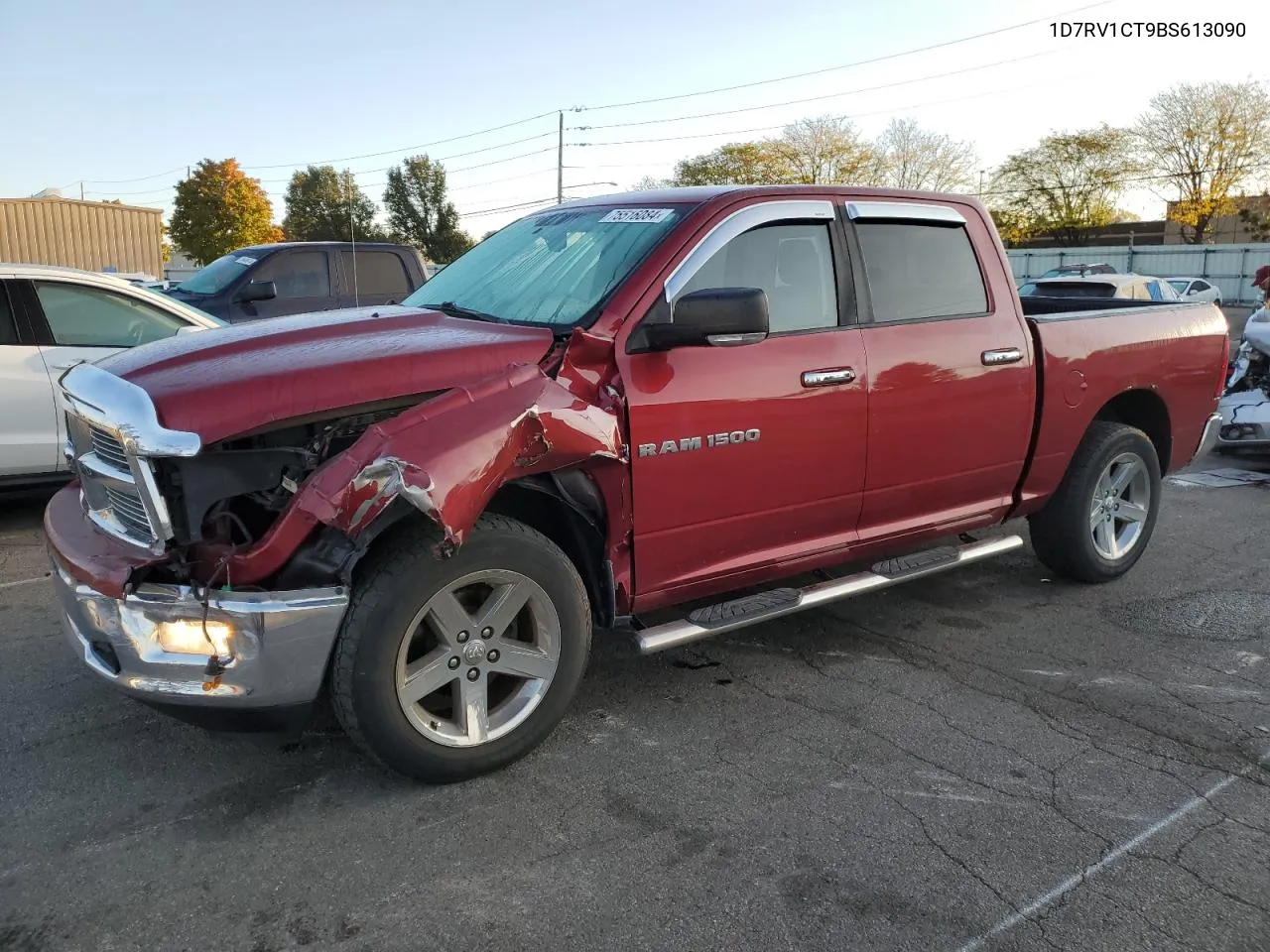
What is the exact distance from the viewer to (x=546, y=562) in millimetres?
3264

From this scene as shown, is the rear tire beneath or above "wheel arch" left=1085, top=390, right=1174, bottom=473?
beneath

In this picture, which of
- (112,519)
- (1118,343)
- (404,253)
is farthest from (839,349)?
(404,253)

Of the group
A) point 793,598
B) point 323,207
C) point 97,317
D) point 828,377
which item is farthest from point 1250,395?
point 323,207

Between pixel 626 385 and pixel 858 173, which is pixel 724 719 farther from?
pixel 858 173

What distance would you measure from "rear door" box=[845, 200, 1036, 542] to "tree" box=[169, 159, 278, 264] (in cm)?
6079

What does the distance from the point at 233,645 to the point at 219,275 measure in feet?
28.0

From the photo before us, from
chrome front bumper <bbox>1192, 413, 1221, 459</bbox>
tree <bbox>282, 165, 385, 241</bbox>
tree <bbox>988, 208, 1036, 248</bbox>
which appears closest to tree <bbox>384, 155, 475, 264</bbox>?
tree <bbox>282, 165, 385, 241</bbox>

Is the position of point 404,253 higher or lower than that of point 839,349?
higher

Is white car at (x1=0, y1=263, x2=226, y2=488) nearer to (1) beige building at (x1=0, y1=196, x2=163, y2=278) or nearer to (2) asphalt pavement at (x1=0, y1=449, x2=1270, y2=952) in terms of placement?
(2) asphalt pavement at (x1=0, y1=449, x2=1270, y2=952)

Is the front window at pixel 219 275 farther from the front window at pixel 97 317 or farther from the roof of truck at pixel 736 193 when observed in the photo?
the roof of truck at pixel 736 193

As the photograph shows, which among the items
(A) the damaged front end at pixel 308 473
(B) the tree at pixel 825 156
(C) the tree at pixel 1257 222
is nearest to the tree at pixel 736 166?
(B) the tree at pixel 825 156

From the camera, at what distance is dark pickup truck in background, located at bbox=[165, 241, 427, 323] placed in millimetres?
9891

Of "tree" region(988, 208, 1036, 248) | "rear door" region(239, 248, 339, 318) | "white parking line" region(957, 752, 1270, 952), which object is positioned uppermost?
"tree" region(988, 208, 1036, 248)

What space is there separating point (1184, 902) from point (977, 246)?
10.1 ft
